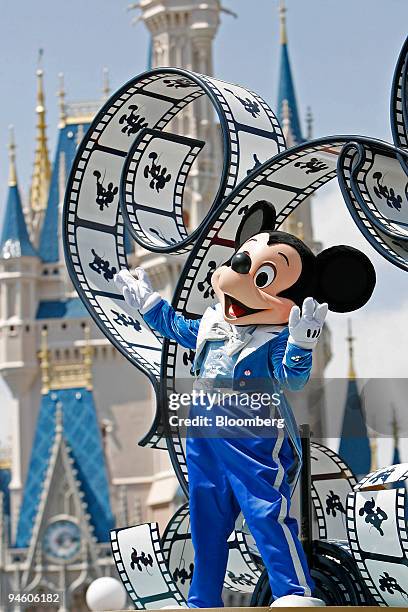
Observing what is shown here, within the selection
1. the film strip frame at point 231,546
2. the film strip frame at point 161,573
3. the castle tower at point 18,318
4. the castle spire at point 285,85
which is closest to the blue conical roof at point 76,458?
the castle tower at point 18,318

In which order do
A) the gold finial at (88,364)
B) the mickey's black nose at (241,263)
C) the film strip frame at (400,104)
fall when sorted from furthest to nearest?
the gold finial at (88,364)
the film strip frame at (400,104)
the mickey's black nose at (241,263)

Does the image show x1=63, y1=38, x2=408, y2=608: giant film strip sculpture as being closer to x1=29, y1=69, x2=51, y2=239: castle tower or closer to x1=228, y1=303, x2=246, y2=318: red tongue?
x1=228, y1=303, x2=246, y2=318: red tongue

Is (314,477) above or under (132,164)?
under

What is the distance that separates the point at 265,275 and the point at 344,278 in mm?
221

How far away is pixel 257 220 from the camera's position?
545cm

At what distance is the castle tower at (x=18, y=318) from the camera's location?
32.0 m

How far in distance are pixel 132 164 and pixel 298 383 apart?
1.33 meters

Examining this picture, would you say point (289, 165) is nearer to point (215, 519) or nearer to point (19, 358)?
point (215, 519)

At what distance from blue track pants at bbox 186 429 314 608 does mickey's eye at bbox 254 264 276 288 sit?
0.42 metres

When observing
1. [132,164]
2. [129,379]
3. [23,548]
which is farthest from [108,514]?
[132,164]

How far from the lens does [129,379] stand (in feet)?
107

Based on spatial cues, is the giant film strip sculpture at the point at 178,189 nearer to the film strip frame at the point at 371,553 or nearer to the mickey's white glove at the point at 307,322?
the mickey's white glove at the point at 307,322

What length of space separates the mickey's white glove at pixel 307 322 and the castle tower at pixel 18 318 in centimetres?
2662

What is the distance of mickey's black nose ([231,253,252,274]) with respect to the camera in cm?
519
